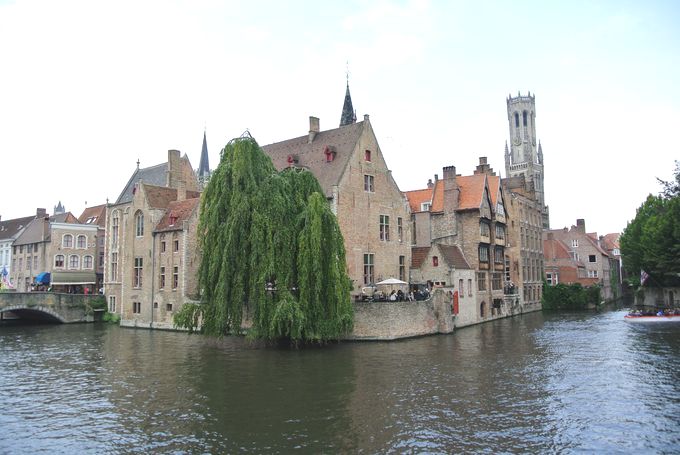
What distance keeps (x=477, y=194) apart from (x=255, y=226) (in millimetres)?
26520

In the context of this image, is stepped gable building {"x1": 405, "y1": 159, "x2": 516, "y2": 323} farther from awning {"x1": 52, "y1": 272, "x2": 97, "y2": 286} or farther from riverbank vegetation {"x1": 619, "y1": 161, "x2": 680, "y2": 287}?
awning {"x1": 52, "y1": 272, "x2": 97, "y2": 286}

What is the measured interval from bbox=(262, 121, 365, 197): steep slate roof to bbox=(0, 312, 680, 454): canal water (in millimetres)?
13152

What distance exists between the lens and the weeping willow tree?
28648 millimetres

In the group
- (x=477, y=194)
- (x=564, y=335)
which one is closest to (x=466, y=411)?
(x=564, y=335)

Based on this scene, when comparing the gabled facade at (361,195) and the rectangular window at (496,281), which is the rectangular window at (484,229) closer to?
the rectangular window at (496,281)

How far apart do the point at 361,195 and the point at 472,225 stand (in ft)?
42.2

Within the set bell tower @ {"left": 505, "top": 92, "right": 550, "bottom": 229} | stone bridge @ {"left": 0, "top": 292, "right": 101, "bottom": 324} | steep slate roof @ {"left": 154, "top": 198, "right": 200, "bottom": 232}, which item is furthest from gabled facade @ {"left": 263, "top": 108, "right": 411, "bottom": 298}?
bell tower @ {"left": 505, "top": 92, "right": 550, "bottom": 229}

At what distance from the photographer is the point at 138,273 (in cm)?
4556

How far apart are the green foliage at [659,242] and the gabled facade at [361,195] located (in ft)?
85.2

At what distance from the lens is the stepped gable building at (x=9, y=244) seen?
6481 cm

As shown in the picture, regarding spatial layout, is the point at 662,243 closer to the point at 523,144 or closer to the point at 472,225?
the point at 472,225

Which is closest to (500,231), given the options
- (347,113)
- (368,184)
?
(368,184)

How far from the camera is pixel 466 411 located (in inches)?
682

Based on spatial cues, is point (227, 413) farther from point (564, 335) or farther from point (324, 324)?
point (564, 335)
